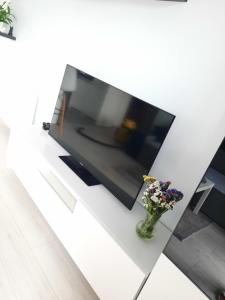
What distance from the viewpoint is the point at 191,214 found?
0.94 m

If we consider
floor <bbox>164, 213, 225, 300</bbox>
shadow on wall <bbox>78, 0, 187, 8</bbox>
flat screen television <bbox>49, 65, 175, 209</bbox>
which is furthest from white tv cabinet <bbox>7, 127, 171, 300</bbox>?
shadow on wall <bbox>78, 0, 187, 8</bbox>

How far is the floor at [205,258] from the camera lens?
2.80ft

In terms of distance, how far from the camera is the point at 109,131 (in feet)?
5.67

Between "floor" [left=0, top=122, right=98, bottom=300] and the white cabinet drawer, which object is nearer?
the white cabinet drawer

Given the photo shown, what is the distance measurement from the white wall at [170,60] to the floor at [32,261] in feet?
2.52

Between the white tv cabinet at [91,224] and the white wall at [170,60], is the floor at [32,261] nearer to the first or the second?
the white tv cabinet at [91,224]

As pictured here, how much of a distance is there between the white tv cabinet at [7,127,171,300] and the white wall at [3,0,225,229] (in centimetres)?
38

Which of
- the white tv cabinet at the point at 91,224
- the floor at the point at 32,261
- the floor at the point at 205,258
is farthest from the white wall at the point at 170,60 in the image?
the floor at the point at 32,261

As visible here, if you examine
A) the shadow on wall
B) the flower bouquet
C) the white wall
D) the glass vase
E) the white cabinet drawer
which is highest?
the shadow on wall

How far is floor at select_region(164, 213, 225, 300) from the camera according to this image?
2.80 feet

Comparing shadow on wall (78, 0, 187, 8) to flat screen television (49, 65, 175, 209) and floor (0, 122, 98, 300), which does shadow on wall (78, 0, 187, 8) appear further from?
floor (0, 122, 98, 300)

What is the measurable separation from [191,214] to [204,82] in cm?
83

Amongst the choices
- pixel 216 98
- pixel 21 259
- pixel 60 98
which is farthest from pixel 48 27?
pixel 21 259

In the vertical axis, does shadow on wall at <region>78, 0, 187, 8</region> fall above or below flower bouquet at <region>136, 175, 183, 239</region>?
above
